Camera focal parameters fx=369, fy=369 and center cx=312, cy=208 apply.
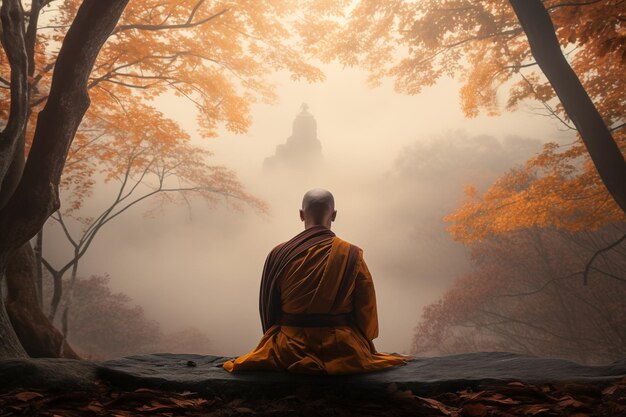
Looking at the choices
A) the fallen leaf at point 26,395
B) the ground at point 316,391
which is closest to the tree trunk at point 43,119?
the ground at point 316,391

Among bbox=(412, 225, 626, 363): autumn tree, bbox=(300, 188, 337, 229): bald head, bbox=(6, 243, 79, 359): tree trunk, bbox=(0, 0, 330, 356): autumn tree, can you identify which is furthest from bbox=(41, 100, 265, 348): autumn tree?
bbox=(412, 225, 626, 363): autumn tree

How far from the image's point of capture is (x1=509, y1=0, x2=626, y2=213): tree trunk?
12.1 feet

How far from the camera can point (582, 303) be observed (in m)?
11.5

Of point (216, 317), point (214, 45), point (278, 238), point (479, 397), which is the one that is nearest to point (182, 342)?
point (216, 317)

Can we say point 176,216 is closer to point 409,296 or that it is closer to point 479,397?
Result: point 409,296

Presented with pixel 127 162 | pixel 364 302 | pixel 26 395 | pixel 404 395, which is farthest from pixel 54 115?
pixel 127 162

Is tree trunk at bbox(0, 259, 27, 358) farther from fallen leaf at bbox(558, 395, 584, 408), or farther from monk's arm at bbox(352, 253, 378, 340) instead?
fallen leaf at bbox(558, 395, 584, 408)

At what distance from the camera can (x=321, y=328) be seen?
269 cm

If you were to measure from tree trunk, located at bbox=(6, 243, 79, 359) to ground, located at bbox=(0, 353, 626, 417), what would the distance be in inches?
134

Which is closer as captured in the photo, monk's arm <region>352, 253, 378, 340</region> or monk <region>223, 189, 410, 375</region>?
monk <region>223, 189, 410, 375</region>

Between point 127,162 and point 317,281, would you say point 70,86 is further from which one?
point 127,162

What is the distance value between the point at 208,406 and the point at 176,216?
34.9 m

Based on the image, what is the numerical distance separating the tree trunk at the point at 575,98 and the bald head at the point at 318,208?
286cm

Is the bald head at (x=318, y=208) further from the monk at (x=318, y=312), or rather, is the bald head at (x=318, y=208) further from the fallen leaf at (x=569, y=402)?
the fallen leaf at (x=569, y=402)
